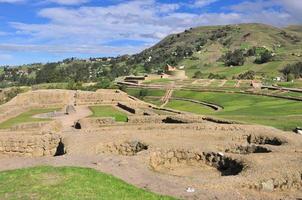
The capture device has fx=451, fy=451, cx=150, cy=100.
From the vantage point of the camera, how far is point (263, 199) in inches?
468

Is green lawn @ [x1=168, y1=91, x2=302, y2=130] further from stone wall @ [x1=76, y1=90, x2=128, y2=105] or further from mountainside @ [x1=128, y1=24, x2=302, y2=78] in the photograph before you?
mountainside @ [x1=128, y1=24, x2=302, y2=78]

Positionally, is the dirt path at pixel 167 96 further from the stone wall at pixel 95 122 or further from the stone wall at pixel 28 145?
the stone wall at pixel 28 145

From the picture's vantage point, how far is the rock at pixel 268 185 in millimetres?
13391

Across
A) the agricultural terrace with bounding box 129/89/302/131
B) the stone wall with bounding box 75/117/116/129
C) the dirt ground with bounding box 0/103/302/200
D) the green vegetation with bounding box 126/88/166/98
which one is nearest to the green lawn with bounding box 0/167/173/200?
the dirt ground with bounding box 0/103/302/200

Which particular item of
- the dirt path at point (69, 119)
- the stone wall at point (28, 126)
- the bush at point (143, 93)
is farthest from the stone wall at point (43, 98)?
the bush at point (143, 93)

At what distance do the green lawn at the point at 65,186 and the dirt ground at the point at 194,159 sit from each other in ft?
2.29

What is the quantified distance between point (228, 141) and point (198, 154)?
2599 millimetres

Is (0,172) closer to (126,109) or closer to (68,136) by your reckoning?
(68,136)

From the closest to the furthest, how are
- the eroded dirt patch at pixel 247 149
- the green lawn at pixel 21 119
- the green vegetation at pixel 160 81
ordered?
the eroded dirt patch at pixel 247 149 → the green lawn at pixel 21 119 → the green vegetation at pixel 160 81

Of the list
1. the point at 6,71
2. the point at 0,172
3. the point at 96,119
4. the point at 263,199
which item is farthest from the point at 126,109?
the point at 6,71

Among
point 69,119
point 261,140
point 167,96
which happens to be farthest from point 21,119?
point 167,96

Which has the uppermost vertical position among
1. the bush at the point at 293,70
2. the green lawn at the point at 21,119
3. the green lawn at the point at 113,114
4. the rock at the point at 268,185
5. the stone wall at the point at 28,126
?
the bush at the point at 293,70

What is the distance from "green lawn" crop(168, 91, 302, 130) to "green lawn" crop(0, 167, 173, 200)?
16078 mm

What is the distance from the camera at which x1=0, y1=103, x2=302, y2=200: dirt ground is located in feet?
43.2
